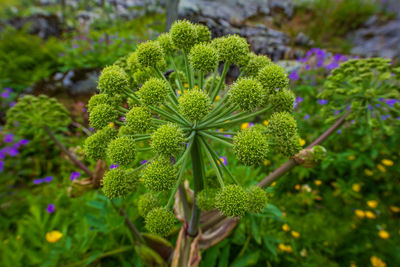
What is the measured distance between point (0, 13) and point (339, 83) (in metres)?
18.7

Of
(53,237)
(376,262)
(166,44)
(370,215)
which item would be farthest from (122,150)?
(370,215)

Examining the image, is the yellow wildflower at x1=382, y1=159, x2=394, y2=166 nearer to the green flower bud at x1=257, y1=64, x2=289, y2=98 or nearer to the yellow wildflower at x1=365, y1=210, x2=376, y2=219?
the yellow wildflower at x1=365, y1=210, x2=376, y2=219

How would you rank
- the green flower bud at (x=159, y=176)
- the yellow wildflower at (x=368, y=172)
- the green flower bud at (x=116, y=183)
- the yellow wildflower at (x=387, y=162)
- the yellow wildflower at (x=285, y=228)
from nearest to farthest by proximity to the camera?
the green flower bud at (x=159, y=176) → the green flower bud at (x=116, y=183) → the yellow wildflower at (x=285, y=228) → the yellow wildflower at (x=387, y=162) → the yellow wildflower at (x=368, y=172)

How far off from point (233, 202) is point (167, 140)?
20.8 inches

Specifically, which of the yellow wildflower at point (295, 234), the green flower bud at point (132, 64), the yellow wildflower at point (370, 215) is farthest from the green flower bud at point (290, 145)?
the yellow wildflower at point (370, 215)

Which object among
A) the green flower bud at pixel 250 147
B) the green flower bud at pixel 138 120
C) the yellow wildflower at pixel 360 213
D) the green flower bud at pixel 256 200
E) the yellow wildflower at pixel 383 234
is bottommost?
the yellow wildflower at pixel 383 234

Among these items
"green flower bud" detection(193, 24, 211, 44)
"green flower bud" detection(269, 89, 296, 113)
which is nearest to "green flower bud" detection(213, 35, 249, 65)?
"green flower bud" detection(193, 24, 211, 44)

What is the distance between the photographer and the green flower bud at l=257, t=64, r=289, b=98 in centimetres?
141

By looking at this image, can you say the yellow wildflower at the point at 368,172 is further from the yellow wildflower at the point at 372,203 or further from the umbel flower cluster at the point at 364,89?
the umbel flower cluster at the point at 364,89

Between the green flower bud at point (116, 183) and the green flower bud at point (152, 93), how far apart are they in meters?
0.47

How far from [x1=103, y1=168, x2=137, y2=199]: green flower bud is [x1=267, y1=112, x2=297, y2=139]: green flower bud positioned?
96cm

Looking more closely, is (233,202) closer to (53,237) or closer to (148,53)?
(148,53)

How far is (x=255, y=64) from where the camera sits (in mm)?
1555

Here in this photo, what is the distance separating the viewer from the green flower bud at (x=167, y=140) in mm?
1281
